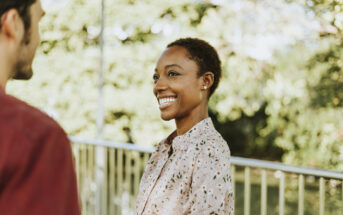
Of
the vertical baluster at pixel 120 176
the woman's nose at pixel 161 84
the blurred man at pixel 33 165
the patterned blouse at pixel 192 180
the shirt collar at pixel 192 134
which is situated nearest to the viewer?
the blurred man at pixel 33 165

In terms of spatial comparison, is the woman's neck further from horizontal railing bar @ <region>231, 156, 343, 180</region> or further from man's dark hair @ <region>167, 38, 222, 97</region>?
horizontal railing bar @ <region>231, 156, 343, 180</region>

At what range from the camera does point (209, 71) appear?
1.63 metres

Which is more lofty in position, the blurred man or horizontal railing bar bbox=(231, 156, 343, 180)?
the blurred man

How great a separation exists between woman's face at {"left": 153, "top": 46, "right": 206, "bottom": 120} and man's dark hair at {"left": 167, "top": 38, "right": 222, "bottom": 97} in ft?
0.06

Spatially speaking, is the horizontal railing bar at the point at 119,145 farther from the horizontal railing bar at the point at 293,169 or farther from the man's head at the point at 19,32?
the man's head at the point at 19,32

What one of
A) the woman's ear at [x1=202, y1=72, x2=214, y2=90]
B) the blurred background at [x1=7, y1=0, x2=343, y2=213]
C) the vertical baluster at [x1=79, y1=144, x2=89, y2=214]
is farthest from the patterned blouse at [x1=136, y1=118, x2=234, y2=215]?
the blurred background at [x1=7, y1=0, x2=343, y2=213]

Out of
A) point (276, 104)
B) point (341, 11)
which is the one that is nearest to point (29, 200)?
point (341, 11)

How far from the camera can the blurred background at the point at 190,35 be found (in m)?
5.98

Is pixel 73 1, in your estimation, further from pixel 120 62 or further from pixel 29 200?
pixel 29 200

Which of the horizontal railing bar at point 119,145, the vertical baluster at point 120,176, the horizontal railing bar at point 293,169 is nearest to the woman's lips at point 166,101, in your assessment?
the horizontal railing bar at point 293,169

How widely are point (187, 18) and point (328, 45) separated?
2.79 metres

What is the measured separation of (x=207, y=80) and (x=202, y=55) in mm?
100

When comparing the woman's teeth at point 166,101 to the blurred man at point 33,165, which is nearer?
the blurred man at point 33,165

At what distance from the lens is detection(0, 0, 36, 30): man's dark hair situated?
2.32 ft
